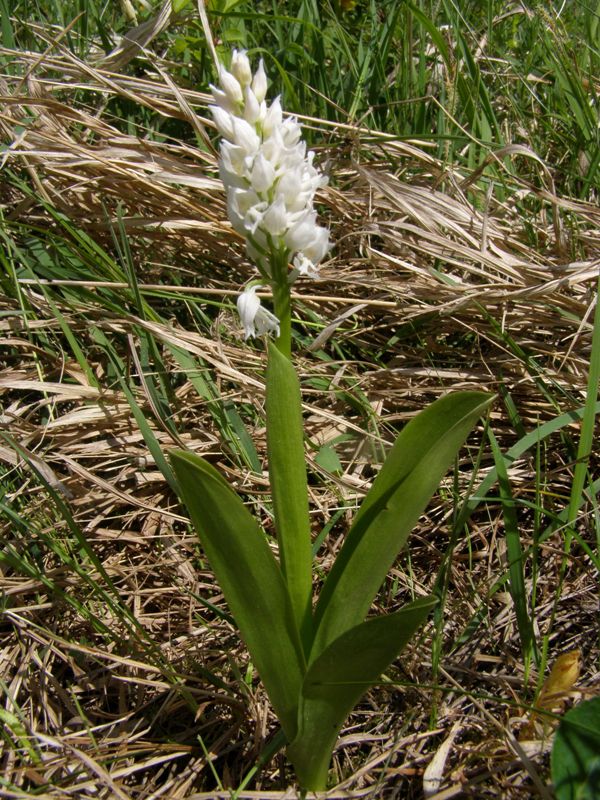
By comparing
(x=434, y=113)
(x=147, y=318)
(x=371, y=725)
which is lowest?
(x=371, y=725)

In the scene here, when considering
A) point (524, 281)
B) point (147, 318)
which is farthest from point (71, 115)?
point (524, 281)

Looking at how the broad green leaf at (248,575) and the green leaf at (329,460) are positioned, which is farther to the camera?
the green leaf at (329,460)

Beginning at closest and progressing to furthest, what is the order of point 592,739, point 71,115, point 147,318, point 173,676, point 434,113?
1. point 592,739
2. point 173,676
3. point 147,318
4. point 71,115
5. point 434,113

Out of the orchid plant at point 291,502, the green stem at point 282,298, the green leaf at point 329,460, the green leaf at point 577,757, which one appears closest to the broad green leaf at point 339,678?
the orchid plant at point 291,502

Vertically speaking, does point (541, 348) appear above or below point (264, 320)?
below

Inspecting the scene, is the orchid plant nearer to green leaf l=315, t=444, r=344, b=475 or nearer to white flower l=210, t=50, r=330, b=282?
white flower l=210, t=50, r=330, b=282

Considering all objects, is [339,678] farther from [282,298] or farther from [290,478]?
[282,298]

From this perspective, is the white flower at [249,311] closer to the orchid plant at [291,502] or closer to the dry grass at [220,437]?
the orchid plant at [291,502]

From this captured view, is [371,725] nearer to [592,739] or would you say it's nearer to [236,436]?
[592,739]
